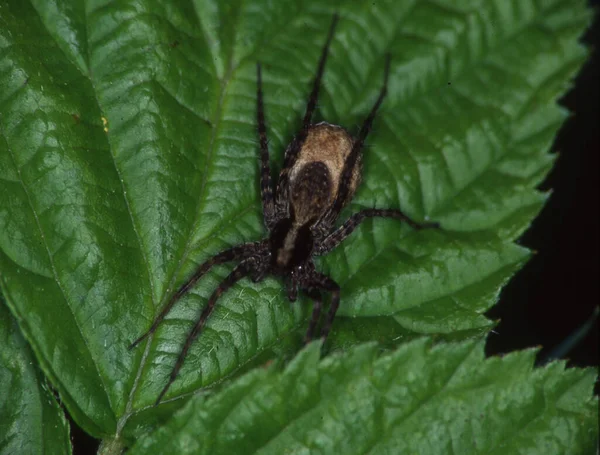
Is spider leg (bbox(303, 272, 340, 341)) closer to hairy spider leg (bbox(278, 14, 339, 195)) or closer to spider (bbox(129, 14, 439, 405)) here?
spider (bbox(129, 14, 439, 405))

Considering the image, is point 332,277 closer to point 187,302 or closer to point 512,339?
point 187,302

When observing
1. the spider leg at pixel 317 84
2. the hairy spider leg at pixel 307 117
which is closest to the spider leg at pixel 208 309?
the hairy spider leg at pixel 307 117

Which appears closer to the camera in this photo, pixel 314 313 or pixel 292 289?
pixel 314 313

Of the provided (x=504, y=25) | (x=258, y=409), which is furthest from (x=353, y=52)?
(x=258, y=409)

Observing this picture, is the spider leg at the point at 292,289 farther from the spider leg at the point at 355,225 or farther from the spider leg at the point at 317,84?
the spider leg at the point at 317,84

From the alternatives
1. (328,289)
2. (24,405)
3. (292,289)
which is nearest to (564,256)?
(328,289)

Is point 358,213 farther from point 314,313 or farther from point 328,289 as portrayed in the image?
point 314,313

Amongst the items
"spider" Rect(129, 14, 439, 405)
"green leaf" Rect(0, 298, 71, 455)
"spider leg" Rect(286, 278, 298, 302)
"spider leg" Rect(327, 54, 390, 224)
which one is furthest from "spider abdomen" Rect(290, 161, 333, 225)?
"green leaf" Rect(0, 298, 71, 455)

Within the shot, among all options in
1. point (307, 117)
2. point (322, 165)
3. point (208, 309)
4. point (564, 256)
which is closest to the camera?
point (208, 309)
